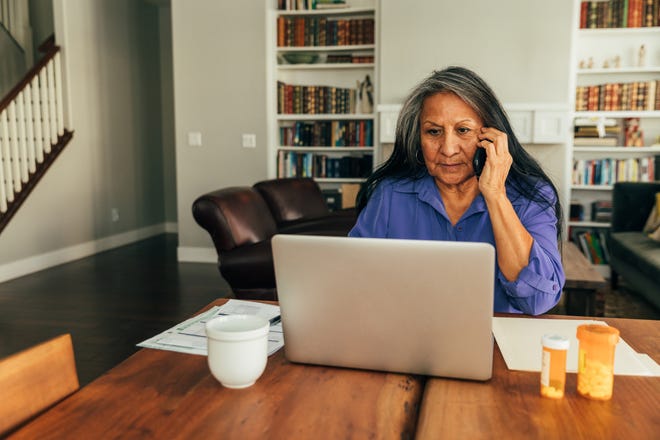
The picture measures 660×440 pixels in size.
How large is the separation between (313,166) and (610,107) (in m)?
2.66

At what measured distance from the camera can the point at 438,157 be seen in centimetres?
145

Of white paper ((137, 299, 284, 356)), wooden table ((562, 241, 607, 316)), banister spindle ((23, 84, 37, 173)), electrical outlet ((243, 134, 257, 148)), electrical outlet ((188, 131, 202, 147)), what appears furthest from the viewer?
electrical outlet ((188, 131, 202, 147))

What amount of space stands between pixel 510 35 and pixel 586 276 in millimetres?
2724

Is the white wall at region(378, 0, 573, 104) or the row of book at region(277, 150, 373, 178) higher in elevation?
the white wall at region(378, 0, 573, 104)

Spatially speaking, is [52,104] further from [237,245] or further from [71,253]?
[237,245]

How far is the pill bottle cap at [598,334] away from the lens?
84cm

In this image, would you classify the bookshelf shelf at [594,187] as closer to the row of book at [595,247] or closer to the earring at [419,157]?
the row of book at [595,247]

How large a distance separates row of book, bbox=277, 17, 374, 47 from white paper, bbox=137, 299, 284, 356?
4.42 meters

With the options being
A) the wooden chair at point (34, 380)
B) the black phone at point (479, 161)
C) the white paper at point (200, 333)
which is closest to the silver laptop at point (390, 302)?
the white paper at point (200, 333)

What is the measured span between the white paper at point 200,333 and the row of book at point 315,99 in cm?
430

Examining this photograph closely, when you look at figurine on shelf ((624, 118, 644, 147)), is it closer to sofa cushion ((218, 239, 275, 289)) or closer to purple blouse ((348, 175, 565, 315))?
sofa cushion ((218, 239, 275, 289))

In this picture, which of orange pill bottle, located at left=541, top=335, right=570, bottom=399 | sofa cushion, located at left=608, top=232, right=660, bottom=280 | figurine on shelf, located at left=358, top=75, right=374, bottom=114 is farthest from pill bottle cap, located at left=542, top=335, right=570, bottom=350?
figurine on shelf, located at left=358, top=75, right=374, bottom=114

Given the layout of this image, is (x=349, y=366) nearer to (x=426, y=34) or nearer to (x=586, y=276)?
(x=586, y=276)

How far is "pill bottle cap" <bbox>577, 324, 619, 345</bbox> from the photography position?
2.75 ft
